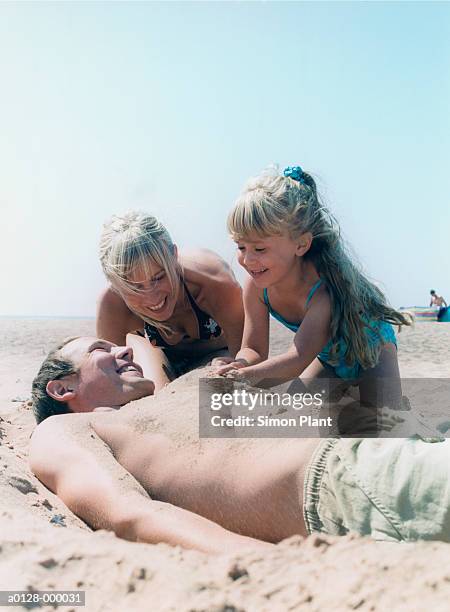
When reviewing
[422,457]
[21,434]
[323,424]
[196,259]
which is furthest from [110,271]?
[422,457]

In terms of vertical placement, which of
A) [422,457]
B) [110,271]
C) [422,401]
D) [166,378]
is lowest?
[422,401]

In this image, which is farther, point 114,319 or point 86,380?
point 114,319

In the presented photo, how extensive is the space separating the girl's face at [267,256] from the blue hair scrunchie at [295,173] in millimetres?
473

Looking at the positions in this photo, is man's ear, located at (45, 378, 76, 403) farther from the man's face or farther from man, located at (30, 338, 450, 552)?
man, located at (30, 338, 450, 552)

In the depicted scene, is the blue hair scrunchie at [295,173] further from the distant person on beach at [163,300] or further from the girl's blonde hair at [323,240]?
the distant person on beach at [163,300]

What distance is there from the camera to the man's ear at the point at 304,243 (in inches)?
165

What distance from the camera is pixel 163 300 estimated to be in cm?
432

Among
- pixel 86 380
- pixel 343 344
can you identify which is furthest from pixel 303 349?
pixel 86 380

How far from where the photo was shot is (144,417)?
295 cm

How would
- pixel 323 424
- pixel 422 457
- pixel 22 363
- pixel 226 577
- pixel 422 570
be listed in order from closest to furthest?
1. pixel 422 570
2. pixel 226 577
3. pixel 422 457
4. pixel 323 424
5. pixel 22 363

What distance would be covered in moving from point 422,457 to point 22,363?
1000 cm

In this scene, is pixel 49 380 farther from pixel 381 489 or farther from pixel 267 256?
pixel 381 489

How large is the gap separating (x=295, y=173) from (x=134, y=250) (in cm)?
119

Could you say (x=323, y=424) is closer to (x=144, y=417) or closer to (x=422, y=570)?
(x=144, y=417)
